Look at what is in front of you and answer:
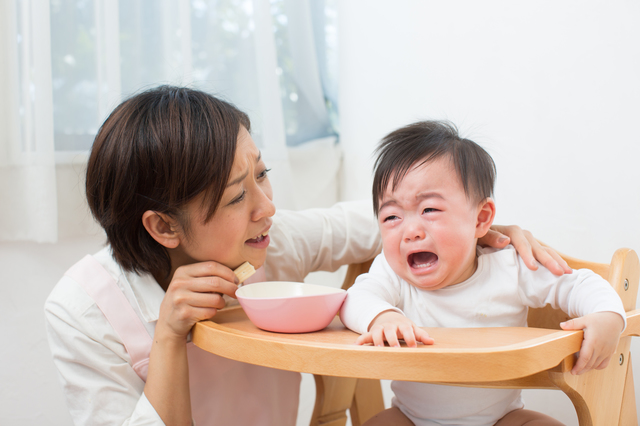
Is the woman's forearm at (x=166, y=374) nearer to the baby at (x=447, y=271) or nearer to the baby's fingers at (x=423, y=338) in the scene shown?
the baby at (x=447, y=271)

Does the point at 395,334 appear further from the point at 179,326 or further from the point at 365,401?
the point at 365,401

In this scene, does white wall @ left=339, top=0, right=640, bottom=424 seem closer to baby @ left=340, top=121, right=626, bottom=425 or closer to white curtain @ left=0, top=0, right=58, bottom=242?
baby @ left=340, top=121, right=626, bottom=425

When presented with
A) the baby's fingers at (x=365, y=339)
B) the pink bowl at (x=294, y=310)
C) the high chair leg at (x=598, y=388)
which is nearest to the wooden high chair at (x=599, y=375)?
the high chair leg at (x=598, y=388)

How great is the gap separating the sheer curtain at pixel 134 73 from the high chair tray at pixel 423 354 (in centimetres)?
92

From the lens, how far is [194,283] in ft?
2.54

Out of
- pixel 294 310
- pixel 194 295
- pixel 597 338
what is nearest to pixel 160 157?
pixel 194 295

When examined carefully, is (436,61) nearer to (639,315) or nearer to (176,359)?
(639,315)

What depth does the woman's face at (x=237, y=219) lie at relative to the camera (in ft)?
2.68

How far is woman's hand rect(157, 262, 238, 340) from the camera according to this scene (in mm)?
757

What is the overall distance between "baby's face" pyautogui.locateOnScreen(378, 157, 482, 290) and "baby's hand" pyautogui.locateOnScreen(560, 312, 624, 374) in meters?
0.22

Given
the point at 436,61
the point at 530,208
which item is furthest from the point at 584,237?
the point at 436,61

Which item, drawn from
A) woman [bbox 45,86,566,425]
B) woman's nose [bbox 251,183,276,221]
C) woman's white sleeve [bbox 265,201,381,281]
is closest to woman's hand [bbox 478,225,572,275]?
woman [bbox 45,86,566,425]

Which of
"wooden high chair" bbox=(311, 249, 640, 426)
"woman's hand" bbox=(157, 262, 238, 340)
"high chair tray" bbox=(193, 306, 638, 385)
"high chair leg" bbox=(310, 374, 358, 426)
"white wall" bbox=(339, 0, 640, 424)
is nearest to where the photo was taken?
"high chair tray" bbox=(193, 306, 638, 385)

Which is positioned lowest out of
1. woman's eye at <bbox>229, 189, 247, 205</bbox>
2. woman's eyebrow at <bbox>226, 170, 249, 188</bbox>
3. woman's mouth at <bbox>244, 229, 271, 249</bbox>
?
woman's mouth at <bbox>244, 229, 271, 249</bbox>
